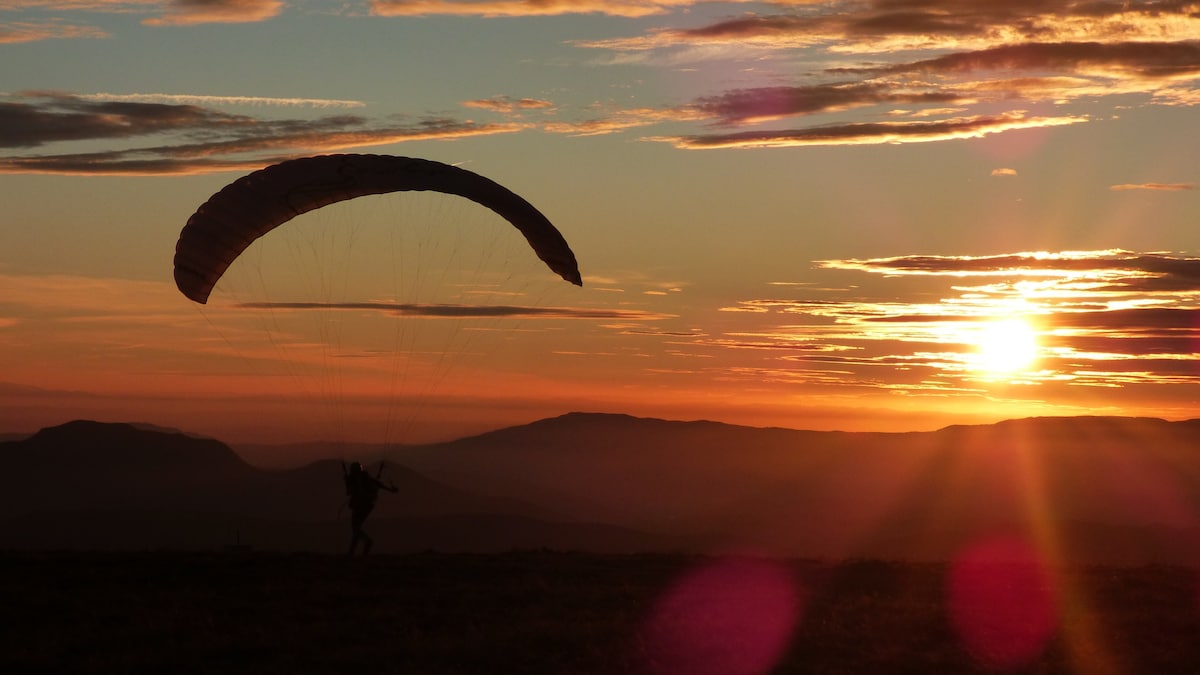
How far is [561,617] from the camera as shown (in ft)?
69.8

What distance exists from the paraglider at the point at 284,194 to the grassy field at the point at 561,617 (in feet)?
20.8

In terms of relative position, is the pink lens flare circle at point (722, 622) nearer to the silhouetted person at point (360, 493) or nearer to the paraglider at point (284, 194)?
the silhouetted person at point (360, 493)

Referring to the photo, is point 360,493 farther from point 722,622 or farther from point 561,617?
point 722,622

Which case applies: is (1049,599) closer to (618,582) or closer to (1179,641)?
(1179,641)

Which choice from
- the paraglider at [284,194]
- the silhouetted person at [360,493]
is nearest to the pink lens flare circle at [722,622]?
the silhouetted person at [360,493]

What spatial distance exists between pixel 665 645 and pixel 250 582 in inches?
337

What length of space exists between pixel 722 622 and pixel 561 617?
2.81 m

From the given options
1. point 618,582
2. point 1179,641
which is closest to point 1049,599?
point 1179,641

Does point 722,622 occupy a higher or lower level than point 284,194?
lower

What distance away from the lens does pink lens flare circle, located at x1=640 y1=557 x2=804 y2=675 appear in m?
18.8

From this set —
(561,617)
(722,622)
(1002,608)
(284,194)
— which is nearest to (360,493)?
(284,194)

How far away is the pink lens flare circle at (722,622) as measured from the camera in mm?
18828

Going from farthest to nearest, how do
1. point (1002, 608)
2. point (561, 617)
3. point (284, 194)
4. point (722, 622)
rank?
point (284, 194) < point (1002, 608) < point (722, 622) < point (561, 617)

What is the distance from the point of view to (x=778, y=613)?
72.4 ft
